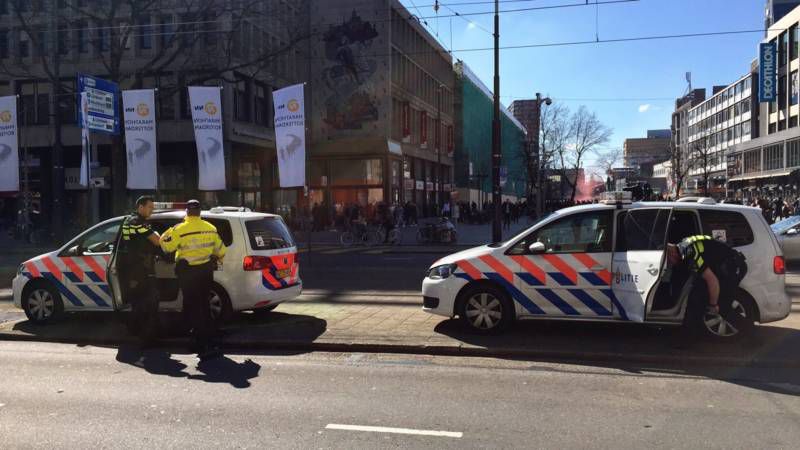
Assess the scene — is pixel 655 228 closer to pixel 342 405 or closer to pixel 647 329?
pixel 647 329

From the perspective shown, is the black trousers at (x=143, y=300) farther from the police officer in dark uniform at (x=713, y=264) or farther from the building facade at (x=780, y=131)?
the building facade at (x=780, y=131)

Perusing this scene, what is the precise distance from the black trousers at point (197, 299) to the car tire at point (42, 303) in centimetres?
274

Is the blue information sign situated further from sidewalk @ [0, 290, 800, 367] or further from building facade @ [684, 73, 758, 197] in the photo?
building facade @ [684, 73, 758, 197]

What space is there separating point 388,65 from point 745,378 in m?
37.5

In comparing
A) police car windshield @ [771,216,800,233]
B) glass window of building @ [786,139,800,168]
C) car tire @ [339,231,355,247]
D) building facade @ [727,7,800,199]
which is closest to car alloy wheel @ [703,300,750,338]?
police car windshield @ [771,216,800,233]

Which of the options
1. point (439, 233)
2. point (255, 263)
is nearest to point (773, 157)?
point (439, 233)

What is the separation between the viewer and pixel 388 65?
41094 millimetres

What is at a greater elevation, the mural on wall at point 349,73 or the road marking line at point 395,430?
the mural on wall at point 349,73

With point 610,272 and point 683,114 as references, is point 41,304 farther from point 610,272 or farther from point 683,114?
point 683,114

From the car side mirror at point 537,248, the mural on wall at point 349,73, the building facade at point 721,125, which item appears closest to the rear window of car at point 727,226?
the car side mirror at point 537,248

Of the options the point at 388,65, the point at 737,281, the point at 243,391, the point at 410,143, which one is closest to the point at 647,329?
the point at 737,281

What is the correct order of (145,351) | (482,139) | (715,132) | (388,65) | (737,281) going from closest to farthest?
(737,281), (145,351), (388,65), (482,139), (715,132)

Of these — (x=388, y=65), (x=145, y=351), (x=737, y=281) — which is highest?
(x=388, y=65)

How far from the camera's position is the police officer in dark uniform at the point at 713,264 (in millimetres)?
6523
